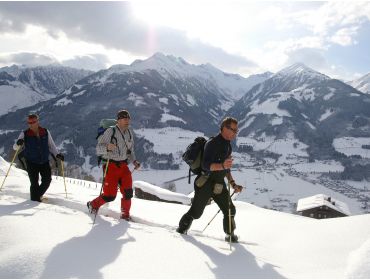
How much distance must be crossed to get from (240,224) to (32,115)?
6262mm

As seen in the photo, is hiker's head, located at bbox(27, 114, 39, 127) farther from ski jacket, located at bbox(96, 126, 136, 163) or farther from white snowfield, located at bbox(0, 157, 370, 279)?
ski jacket, located at bbox(96, 126, 136, 163)

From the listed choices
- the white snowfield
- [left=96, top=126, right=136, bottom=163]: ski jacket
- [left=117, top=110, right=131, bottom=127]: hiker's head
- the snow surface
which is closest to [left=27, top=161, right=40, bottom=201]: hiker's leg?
the white snowfield

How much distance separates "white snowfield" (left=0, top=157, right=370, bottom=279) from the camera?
493 cm

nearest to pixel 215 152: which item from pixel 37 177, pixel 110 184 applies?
pixel 110 184

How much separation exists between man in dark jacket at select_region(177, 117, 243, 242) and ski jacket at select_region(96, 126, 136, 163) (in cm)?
202

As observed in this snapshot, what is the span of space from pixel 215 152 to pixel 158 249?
219 cm

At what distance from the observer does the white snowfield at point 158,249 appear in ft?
16.2

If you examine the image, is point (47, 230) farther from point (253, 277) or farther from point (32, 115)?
point (32, 115)

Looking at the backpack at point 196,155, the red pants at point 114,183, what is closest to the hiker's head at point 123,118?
the red pants at point 114,183

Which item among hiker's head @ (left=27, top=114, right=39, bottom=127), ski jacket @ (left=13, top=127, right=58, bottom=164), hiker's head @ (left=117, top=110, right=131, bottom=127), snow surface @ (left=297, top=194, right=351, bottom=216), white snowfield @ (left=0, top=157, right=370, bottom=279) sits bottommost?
snow surface @ (left=297, top=194, right=351, bottom=216)

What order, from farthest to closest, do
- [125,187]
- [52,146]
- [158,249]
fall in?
[52,146] < [125,187] < [158,249]

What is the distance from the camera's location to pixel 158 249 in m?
6.04

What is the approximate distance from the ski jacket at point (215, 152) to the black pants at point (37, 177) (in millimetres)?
4867

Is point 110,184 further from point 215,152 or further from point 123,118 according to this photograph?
point 215,152
